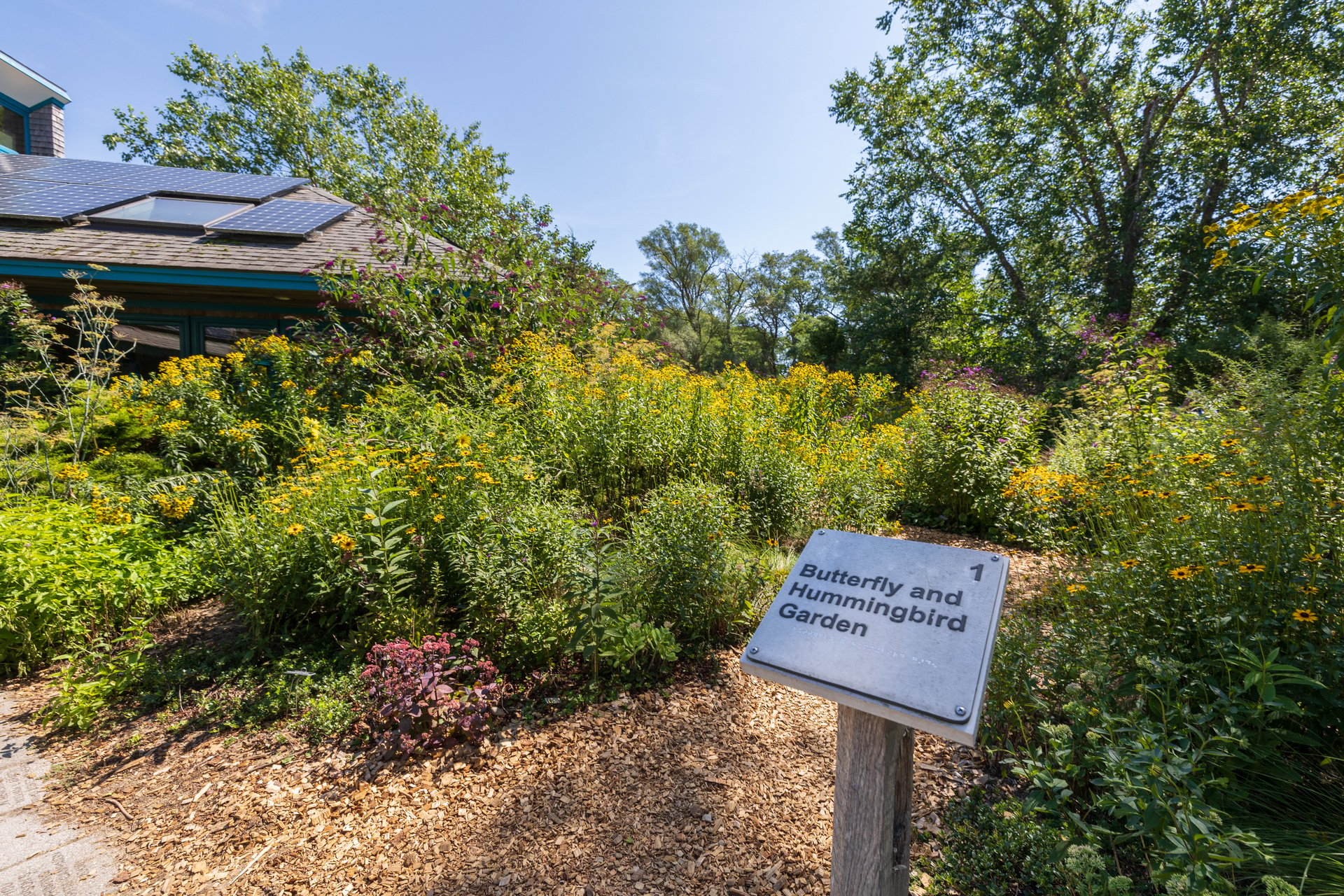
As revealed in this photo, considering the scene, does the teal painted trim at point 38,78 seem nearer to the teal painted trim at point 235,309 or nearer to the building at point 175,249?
the building at point 175,249

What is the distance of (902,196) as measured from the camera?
43.7 ft

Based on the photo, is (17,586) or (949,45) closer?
(17,586)

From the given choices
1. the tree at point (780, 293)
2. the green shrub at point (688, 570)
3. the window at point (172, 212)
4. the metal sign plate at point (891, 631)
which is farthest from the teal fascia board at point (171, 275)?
the tree at point (780, 293)

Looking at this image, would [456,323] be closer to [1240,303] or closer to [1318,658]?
[1318,658]

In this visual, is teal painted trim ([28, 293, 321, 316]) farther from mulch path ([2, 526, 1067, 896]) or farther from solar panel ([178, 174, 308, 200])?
mulch path ([2, 526, 1067, 896])

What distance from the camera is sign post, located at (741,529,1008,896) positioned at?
123 cm

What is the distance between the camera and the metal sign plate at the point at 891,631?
119cm

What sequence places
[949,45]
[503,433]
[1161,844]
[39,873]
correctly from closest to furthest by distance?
[1161,844] → [39,873] → [503,433] → [949,45]

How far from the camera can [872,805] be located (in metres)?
1.38

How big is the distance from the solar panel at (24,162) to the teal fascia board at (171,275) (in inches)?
190

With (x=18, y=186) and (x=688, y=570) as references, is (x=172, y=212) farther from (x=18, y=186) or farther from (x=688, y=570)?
(x=688, y=570)

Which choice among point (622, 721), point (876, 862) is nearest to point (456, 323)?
point (622, 721)

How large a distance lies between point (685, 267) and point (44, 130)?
23.4m

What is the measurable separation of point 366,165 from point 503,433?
18.4 m
